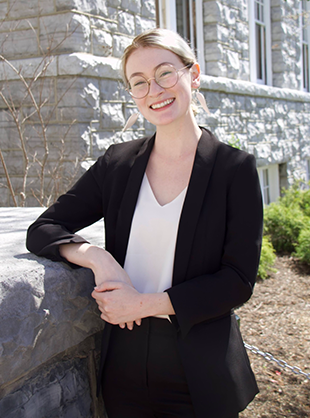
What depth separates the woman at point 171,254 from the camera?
149cm

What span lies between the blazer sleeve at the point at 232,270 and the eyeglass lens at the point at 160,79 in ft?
1.35

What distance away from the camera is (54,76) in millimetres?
4902

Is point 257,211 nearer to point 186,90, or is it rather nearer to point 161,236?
point 161,236

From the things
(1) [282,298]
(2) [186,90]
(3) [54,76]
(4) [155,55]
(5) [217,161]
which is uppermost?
(3) [54,76]

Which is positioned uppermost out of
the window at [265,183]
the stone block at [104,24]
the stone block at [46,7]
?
the stone block at [46,7]

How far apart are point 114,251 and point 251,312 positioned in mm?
2726

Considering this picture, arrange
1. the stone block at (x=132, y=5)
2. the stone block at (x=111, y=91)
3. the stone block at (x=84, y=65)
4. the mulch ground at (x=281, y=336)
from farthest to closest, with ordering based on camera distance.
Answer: the stone block at (x=132, y=5)
the stone block at (x=111, y=91)
the stone block at (x=84, y=65)
the mulch ground at (x=281, y=336)

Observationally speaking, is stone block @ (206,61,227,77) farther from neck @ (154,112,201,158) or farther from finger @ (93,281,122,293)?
finger @ (93,281,122,293)

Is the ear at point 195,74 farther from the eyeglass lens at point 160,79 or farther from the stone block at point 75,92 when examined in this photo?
the stone block at point 75,92

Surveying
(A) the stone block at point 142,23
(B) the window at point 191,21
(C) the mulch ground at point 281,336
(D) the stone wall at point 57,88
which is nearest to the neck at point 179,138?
(C) the mulch ground at point 281,336

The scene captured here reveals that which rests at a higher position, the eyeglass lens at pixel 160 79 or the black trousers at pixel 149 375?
the eyeglass lens at pixel 160 79

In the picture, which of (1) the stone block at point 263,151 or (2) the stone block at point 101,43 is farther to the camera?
(1) the stone block at point 263,151

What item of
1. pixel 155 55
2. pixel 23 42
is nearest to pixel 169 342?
pixel 155 55

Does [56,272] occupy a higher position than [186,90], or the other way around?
[186,90]
